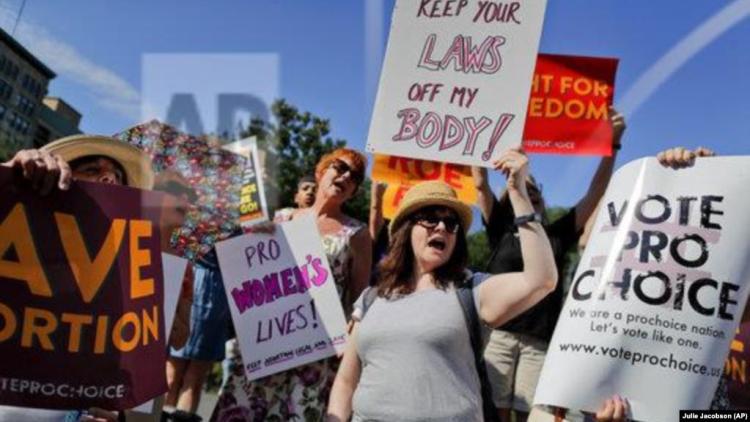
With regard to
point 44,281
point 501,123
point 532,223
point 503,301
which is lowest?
point 44,281

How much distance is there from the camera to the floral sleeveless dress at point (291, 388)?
10.6 ft

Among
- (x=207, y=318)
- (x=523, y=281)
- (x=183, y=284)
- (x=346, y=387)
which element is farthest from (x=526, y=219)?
(x=207, y=318)

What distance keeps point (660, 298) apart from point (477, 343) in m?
0.62

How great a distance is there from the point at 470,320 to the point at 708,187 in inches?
37.5

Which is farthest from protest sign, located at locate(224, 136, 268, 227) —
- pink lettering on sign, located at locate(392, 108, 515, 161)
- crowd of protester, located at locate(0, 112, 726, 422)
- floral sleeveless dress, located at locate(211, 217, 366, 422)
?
pink lettering on sign, located at locate(392, 108, 515, 161)

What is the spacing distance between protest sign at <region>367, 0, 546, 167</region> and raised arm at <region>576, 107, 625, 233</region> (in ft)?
2.62

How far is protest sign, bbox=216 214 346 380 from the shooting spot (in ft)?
10.9

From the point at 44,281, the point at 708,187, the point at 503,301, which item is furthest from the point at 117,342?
the point at 708,187

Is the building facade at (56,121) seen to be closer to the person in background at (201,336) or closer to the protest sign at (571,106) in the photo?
the person in background at (201,336)

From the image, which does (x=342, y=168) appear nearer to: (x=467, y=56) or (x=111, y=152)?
(x=467, y=56)

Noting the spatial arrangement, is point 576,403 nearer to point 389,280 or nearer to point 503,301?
point 503,301

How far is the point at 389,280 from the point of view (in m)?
2.53

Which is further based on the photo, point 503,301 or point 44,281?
point 503,301

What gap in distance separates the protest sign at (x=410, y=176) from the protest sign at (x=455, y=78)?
3.56ft
